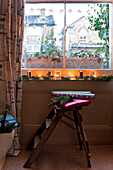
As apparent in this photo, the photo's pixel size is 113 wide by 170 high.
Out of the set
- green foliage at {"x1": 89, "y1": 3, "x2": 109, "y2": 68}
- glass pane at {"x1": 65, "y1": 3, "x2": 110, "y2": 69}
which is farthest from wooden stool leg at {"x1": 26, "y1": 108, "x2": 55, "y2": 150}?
green foliage at {"x1": 89, "y1": 3, "x2": 109, "y2": 68}

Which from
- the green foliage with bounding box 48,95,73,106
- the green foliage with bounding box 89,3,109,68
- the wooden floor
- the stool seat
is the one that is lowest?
the wooden floor

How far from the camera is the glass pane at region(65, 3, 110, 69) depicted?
3193 mm

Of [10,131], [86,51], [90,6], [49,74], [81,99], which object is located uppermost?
[90,6]

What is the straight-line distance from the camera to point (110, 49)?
10.5 ft

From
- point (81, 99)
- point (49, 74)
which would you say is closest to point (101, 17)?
point (49, 74)

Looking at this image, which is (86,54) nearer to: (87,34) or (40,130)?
(87,34)

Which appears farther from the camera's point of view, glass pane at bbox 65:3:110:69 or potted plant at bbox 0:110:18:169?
glass pane at bbox 65:3:110:69

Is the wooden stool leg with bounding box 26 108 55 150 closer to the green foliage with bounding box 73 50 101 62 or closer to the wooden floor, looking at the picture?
the wooden floor

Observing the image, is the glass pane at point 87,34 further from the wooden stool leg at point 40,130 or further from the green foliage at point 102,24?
the wooden stool leg at point 40,130

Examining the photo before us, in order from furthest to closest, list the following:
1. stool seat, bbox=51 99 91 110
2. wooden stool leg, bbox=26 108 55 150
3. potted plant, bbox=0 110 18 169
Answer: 1. wooden stool leg, bbox=26 108 55 150
2. stool seat, bbox=51 99 91 110
3. potted plant, bbox=0 110 18 169

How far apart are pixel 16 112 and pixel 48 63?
0.87m

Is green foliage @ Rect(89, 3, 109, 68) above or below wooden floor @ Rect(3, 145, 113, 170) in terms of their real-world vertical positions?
above

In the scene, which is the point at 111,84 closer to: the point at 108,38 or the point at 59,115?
the point at 108,38

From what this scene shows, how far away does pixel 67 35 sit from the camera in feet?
10.5
